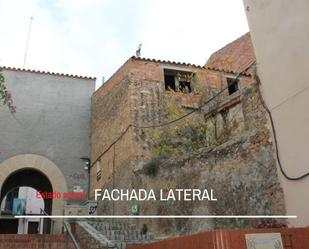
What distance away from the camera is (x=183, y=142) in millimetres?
10812

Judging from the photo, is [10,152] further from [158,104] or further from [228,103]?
[228,103]

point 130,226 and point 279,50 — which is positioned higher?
point 279,50

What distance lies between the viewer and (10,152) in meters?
13.0

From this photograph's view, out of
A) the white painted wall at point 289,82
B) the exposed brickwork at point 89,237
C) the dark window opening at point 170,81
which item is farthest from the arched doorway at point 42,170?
the white painted wall at point 289,82

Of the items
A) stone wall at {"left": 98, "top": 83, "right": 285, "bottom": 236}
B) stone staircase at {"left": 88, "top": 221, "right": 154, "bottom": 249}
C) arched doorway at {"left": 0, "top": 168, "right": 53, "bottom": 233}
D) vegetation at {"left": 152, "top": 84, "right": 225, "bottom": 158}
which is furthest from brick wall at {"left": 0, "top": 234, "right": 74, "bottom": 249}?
arched doorway at {"left": 0, "top": 168, "right": 53, "bottom": 233}

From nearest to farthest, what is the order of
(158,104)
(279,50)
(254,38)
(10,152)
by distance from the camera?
(279,50), (254,38), (158,104), (10,152)

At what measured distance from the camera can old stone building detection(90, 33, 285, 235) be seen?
6.43 meters

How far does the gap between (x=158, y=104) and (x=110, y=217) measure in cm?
384

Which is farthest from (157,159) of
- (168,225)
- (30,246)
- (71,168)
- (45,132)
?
(45,132)

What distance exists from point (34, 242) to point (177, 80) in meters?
6.97

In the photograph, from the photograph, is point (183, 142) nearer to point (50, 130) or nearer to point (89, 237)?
point (89, 237)

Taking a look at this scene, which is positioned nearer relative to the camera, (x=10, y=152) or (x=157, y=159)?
(x=157, y=159)

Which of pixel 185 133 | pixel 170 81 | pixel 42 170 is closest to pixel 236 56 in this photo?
pixel 170 81

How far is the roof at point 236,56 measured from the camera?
1497cm
